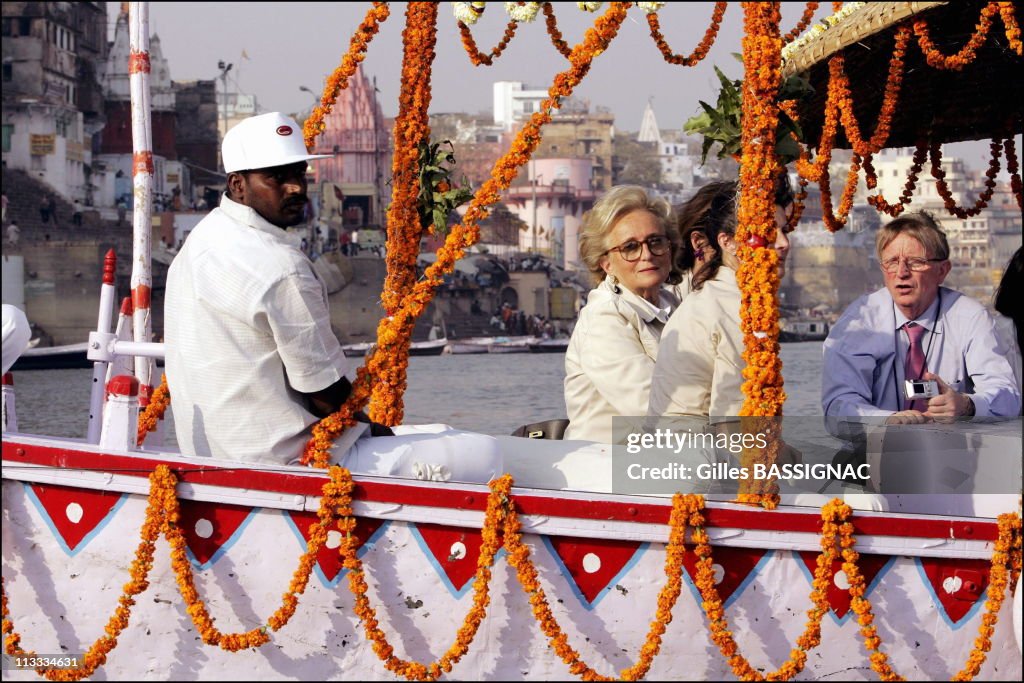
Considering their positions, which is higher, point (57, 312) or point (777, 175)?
point (777, 175)

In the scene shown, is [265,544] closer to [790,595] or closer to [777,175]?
[790,595]

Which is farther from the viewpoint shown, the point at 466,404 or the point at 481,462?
the point at 466,404

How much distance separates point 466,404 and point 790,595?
22856 mm

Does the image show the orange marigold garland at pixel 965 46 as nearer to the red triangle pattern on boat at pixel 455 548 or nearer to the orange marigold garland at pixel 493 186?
the orange marigold garland at pixel 493 186

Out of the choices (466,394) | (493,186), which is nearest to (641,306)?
(493,186)

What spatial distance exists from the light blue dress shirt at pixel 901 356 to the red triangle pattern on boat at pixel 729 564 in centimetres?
88

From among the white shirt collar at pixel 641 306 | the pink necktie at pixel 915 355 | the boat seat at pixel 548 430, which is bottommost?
the boat seat at pixel 548 430

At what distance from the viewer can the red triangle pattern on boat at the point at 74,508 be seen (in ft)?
13.8

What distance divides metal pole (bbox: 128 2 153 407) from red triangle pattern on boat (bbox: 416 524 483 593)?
2.13 meters

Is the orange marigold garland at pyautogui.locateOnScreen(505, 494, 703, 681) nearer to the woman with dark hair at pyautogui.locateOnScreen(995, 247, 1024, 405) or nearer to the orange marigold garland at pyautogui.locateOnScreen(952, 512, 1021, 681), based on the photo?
the orange marigold garland at pyautogui.locateOnScreen(952, 512, 1021, 681)

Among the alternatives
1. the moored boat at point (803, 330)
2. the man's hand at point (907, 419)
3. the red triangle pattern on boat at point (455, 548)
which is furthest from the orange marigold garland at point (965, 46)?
the moored boat at point (803, 330)

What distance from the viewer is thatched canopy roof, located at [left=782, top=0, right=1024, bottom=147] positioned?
4855 millimetres

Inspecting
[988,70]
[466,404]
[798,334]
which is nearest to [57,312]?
[466,404]

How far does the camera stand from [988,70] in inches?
230
